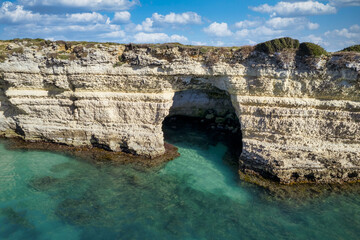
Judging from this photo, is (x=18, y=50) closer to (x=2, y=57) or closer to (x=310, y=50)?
(x=2, y=57)

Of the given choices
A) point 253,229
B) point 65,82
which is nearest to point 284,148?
point 253,229

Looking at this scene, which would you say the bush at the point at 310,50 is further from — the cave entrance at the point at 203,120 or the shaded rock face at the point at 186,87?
the cave entrance at the point at 203,120

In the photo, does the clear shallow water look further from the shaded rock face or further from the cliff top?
the cliff top

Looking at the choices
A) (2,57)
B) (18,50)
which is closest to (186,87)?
(18,50)

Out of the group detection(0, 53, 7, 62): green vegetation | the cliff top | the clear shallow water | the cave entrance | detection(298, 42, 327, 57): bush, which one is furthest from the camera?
the cave entrance

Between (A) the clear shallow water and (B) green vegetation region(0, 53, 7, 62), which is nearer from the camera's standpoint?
(A) the clear shallow water

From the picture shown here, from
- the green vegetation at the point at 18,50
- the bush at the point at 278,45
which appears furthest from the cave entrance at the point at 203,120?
the green vegetation at the point at 18,50

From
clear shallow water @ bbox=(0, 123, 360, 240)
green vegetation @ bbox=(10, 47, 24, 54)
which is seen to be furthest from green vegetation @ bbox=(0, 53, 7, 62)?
clear shallow water @ bbox=(0, 123, 360, 240)
